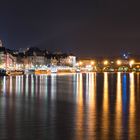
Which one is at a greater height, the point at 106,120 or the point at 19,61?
the point at 19,61

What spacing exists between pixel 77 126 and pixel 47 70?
12685cm

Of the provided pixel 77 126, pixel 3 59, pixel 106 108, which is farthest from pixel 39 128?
pixel 3 59

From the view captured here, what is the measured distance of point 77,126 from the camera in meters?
16.1

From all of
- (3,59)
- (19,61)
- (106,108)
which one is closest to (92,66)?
(19,61)

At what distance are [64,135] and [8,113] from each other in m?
6.00

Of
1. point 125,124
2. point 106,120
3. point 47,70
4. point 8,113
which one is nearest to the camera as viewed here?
point 125,124

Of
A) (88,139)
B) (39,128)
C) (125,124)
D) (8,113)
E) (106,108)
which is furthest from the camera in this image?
(106,108)

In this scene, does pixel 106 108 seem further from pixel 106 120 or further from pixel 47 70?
pixel 47 70

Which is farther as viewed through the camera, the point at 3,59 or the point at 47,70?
the point at 47,70

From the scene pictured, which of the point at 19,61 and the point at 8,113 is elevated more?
the point at 19,61

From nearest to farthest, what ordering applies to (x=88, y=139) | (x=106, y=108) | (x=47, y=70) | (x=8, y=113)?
(x=88, y=139) < (x=8, y=113) < (x=106, y=108) < (x=47, y=70)

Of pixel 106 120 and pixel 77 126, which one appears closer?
pixel 77 126

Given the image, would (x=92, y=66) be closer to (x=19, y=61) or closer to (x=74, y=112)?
(x=19, y=61)

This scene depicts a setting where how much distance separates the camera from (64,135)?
47.3 feet
